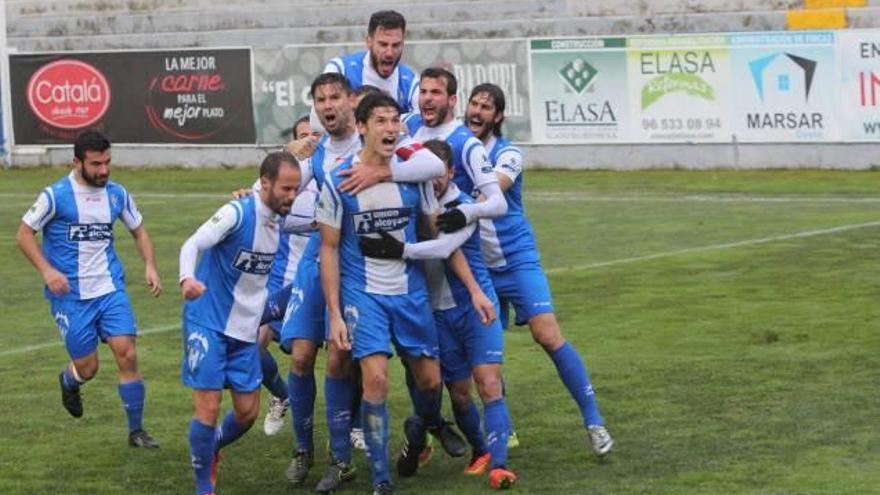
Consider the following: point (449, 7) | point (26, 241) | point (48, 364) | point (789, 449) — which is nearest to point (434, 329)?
point (789, 449)

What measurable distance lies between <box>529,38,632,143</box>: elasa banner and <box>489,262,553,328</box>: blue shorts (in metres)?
18.6

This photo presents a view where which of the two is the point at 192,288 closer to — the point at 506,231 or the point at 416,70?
the point at 506,231

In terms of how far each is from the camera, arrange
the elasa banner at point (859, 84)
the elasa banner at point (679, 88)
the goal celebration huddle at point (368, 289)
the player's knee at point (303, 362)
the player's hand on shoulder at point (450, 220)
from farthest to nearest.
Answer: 1. the elasa banner at point (679, 88)
2. the elasa banner at point (859, 84)
3. the player's knee at point (303, 362)
4. the player's hand on shoulder at point (450, 220)
5. the goal celebration huddle at point (368, 289)

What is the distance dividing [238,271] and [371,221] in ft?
2.57

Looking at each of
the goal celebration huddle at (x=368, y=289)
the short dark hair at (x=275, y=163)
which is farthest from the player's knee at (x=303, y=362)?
the short dark hair at (x=275, y=163)

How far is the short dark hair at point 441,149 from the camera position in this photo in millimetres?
9938

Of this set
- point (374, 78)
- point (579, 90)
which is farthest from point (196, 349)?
point (579, 90)

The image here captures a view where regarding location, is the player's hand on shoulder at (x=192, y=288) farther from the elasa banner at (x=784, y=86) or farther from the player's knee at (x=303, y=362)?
the elasa banner at (x=784, y=86)

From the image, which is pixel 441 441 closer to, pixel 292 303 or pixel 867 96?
pixel 292 303

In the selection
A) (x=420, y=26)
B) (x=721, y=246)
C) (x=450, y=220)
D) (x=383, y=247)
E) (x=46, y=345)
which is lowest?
(x=721, y=246)

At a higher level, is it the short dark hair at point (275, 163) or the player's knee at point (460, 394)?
the short dark hair at point (275, 163)

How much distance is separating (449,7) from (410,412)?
75.1 ft

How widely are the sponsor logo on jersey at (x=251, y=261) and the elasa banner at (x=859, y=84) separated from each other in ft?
62.2

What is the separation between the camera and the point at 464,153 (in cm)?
1036
